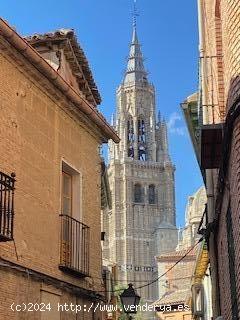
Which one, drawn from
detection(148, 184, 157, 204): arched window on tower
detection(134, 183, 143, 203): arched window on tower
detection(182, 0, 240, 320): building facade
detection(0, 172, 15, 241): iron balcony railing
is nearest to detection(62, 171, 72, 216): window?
Result: detection(182, 0, 240, 320): building facade

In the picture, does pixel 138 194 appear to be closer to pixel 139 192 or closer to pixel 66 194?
pixel 139 192

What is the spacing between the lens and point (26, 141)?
1034cm

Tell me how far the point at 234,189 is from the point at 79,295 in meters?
5.46

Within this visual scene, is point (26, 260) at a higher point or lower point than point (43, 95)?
lower

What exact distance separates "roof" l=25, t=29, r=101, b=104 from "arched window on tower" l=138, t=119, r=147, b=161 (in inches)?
3811

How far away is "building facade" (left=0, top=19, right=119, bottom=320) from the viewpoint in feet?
31.4

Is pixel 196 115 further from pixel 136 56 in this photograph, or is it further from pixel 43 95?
pixel 136 56

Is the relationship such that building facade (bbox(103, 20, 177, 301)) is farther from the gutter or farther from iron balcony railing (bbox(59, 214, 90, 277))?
iron balcony railing (bbox(59, 214, 90, 277))

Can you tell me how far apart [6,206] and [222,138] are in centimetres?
335

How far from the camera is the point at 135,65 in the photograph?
12025cm

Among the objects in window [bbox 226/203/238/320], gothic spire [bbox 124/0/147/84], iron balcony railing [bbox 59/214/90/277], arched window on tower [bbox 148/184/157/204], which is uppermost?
gothic spire [bbox 124/0/147/84]

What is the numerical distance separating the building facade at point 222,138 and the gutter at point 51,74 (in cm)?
232

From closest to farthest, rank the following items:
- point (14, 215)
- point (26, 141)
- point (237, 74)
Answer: point (237, 74) → point (14, 215) → point (26, 141)

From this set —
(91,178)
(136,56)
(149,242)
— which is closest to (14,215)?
(91,178)
